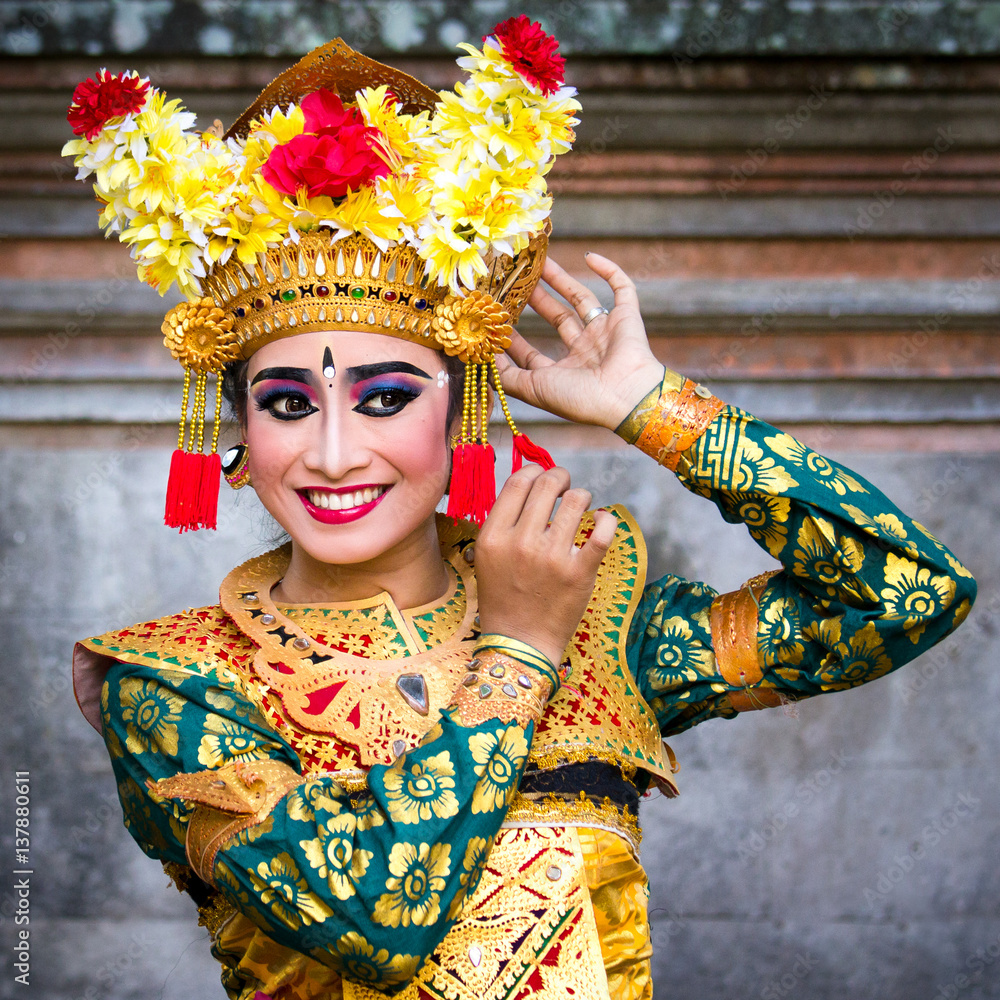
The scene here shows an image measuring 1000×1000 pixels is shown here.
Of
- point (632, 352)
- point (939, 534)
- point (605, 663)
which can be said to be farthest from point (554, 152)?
point (939, 534)

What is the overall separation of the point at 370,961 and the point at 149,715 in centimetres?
49

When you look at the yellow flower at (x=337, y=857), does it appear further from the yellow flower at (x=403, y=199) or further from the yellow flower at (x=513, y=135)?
the yellow flower at (x=513, y=135)

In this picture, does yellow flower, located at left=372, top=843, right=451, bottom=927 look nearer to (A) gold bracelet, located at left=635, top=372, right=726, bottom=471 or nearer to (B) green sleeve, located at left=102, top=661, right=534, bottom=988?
(B) green sleeve, located at left=102, top=661, right=534, bottom=988

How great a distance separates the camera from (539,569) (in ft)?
5.69

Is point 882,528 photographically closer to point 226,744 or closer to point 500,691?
point 500,691

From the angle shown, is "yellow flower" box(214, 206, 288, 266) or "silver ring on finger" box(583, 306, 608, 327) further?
"silver ring on finger" box(583, 306, 608, 327)

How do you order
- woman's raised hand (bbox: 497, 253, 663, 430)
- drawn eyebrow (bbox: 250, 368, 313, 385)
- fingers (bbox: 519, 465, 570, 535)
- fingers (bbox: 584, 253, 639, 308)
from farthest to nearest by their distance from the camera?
fingers (bbox: 584, 253, 639, 308) < woman's raised hand (bbox: 497, 253, 663, 430) < drawn eyebrow (bbox: 250, 368, 313, 385) < fingers (bbox: 519, 465, 570, 535)

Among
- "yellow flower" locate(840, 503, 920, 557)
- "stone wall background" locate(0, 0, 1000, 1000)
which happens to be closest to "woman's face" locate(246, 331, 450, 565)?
"yellow flower" locate(840, 503, 920, 557)

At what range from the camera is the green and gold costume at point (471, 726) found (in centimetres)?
156

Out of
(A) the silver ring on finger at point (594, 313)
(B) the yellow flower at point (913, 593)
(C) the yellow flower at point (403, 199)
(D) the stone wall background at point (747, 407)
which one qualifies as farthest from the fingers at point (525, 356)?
(D) the stone wall background at point (747, 407)

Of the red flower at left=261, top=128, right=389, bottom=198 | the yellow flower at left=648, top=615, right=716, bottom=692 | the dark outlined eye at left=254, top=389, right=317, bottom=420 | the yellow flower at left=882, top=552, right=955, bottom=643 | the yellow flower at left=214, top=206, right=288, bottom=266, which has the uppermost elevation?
the red flower at left=261, top=128, right=389, bottom=198

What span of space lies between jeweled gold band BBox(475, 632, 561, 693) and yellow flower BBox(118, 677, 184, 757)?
1.51 feet

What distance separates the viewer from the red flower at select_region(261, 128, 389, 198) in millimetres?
1802

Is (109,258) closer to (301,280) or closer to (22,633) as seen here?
(22,633)
